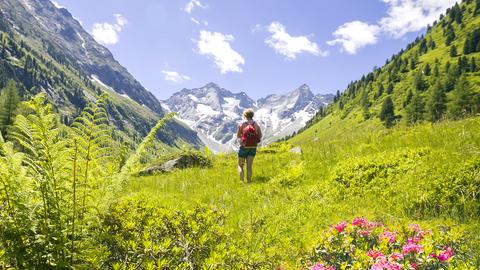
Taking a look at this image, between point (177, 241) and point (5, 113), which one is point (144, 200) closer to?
point (177, 241)

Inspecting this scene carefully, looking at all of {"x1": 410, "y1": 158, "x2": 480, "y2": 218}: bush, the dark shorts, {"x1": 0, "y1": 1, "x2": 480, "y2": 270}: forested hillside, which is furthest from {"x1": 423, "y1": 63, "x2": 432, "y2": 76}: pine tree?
{"x1": 410, "y1": 158, "x2": 480, "y2": 218}: bush

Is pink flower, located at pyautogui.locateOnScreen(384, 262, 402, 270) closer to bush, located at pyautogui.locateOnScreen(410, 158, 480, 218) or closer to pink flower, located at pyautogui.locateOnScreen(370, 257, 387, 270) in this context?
pink flower, located at pyautogui.locateOnScreen(370, 257, 387, 270)

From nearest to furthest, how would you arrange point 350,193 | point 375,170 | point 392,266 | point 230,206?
point 392,266
point 350,193
point 230,206
point 375,170

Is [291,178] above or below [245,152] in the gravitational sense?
below

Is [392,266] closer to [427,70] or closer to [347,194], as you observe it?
[347,194]

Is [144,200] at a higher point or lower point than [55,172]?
lower

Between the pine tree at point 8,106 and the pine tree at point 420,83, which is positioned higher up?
the pine tree at point 420,83

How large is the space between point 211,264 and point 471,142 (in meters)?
9.77

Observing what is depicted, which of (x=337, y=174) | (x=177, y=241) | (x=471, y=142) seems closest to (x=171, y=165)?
(x=337, y=174)

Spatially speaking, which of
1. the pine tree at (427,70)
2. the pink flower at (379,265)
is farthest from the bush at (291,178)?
the pine tree at (427,70)

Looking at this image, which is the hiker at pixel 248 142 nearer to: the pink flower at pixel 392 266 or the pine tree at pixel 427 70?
the pink flower at pixel 392 266

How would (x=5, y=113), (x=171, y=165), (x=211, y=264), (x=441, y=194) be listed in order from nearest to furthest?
(x=211, y=264)
(x=441, y=194)
(x=171, y=165)
(x=5, y=113)

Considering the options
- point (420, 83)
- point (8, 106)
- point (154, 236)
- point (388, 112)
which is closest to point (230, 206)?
point (154, 236)

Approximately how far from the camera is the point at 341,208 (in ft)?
26.2
